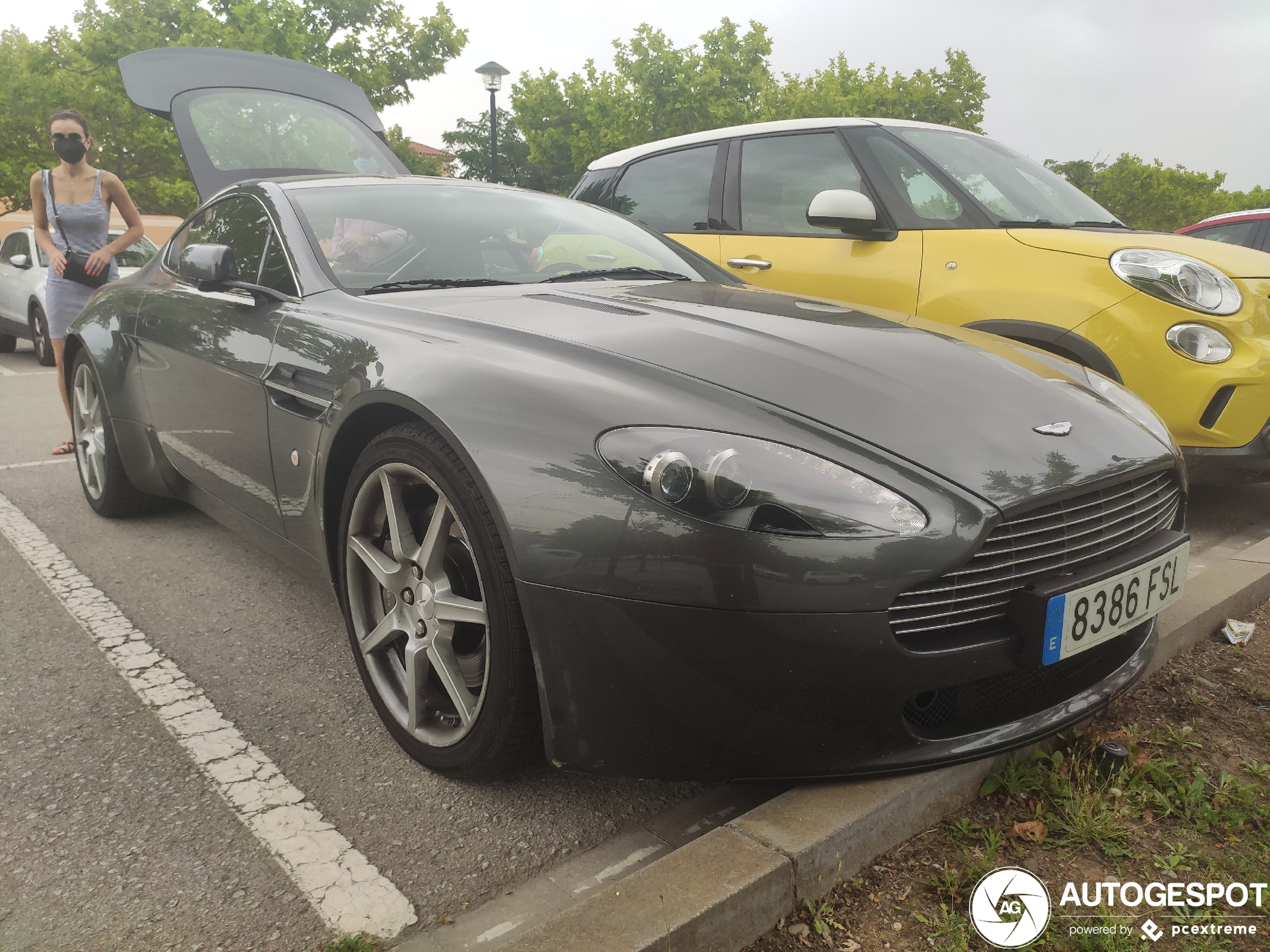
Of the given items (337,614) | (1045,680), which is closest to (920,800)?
(1045,680)

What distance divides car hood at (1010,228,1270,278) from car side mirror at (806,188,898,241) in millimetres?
581

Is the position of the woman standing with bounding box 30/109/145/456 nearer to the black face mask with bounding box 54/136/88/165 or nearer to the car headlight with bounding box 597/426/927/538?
the black face mask with bounding box 54/136/88/165

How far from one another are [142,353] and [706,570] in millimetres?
2828

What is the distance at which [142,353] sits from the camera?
3.59 meters

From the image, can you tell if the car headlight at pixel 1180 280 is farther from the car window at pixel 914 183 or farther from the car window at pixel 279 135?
the car window at pixel 279 135

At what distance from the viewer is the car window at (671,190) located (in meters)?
5.13

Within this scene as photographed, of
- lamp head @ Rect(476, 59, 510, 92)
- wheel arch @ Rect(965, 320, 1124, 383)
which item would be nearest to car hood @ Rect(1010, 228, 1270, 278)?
wheel arch @ Rect(965, 320, 1124, 383)

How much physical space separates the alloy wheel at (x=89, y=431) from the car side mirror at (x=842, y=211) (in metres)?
3.09

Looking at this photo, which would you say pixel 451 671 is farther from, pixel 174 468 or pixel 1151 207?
pixel 1151 207

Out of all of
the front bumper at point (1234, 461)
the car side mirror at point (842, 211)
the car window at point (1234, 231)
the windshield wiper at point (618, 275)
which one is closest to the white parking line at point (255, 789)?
the windshield wiper at point (618, 275)

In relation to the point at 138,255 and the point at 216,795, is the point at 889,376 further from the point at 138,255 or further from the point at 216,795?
the point at 138,255

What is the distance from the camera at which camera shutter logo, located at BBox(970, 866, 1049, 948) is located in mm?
1635

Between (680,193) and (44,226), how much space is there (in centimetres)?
349

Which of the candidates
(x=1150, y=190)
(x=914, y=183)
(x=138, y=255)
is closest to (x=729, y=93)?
(x=1150, y=190)
